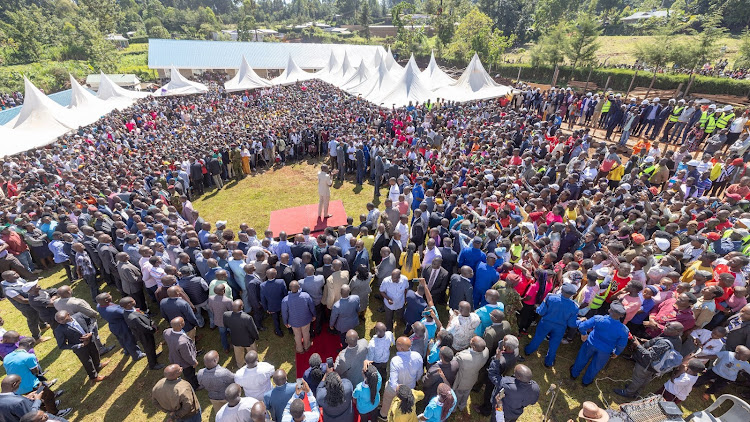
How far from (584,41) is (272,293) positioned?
3374 centimetres

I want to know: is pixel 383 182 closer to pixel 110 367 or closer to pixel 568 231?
pixel 568 231

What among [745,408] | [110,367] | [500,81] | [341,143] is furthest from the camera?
[500,81]

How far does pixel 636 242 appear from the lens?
643cm

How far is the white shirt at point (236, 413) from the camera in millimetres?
3850

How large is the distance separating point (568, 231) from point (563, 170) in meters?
4.17

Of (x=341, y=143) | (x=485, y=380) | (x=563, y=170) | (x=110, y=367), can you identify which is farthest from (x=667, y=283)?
(x=341, y=143)

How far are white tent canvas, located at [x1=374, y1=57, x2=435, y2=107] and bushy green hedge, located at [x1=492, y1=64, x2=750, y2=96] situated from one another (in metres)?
19.8

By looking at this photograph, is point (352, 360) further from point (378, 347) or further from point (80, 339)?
point (80, 339)

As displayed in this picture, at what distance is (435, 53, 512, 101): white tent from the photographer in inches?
894

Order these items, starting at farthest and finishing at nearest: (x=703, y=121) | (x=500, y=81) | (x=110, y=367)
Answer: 1. (x=500, y=81)
2. (x=703, y=121)
3. (x=110, y=367)

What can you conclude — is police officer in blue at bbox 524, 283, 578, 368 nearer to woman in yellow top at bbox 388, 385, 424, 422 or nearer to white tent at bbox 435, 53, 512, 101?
woman in yellow top at bbox 388, 385, 424, 422

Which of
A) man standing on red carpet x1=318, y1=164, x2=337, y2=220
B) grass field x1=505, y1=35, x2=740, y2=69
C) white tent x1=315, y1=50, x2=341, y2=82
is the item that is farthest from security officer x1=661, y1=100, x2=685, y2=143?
white tent x1=315, y1=50, x2=341, y2=82

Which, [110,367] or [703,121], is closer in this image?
[110,367]

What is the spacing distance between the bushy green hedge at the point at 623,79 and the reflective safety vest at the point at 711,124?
17.0 metres
